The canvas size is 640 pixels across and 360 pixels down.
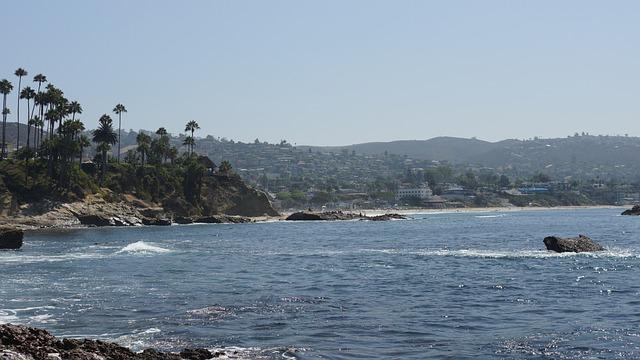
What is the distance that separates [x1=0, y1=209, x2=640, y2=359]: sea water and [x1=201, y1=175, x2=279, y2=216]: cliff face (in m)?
114

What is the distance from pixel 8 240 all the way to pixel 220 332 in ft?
191

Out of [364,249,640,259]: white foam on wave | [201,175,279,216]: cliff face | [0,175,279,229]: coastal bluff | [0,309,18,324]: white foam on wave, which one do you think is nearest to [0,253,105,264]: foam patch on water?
[0,309,18,324]: white foam on wave

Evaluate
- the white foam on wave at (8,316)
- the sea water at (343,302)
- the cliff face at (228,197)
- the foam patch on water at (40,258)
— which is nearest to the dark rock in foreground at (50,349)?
the sea water at (343,302)

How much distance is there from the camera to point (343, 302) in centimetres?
3856

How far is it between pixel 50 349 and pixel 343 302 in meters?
20.2

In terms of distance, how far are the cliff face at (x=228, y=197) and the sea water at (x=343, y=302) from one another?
114 metres

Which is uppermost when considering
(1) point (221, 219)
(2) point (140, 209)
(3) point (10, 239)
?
(2) point (140, 209)

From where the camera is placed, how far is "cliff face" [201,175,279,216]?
184375mm

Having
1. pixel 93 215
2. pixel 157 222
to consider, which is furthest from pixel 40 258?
pixel 157 222

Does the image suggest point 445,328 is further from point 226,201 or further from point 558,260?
point 226,201

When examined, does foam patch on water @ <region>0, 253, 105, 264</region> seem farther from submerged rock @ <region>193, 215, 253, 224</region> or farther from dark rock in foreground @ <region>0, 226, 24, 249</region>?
submerged rock @ <region>193, 215, 253, 224</region>

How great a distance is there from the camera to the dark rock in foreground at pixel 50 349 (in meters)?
19.5

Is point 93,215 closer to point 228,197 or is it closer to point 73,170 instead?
point 73,170

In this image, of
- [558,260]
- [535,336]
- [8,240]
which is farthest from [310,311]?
[8,240]
